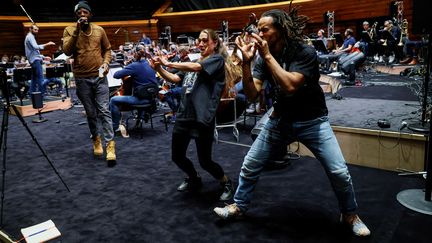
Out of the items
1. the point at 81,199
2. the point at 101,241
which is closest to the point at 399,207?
the point at 101,241

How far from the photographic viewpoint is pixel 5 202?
340 cm

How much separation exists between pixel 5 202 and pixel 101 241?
143cm

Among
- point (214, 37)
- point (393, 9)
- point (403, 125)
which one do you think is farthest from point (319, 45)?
point (214, 37)

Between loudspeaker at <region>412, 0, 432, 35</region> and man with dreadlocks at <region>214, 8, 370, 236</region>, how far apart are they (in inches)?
47.3

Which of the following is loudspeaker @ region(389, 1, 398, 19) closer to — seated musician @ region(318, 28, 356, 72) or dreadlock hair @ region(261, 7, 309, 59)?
seated musician @ region(318, 28, 356, 72)

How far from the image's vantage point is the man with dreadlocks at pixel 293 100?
2199mm

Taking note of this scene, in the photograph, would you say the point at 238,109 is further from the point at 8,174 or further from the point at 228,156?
the point at 8,174

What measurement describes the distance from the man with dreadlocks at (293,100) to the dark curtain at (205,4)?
49.2ft

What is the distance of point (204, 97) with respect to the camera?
3.02 m

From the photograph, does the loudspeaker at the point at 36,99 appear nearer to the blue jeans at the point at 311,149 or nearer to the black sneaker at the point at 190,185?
the black sneaker at the point at 190,185

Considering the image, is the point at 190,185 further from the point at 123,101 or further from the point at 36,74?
the point at 36,74

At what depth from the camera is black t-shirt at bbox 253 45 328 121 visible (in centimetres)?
221

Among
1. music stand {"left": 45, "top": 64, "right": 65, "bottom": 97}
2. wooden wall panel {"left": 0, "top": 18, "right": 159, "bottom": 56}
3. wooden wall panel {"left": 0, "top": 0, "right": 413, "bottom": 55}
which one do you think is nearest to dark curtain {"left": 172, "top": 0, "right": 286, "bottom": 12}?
wooden wall panel {"left": 0, "top": 0, "right": 413, "bottom": 55}

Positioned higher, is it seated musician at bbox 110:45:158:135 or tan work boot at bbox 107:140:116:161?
seated musician at bbox 110:45:158:135
